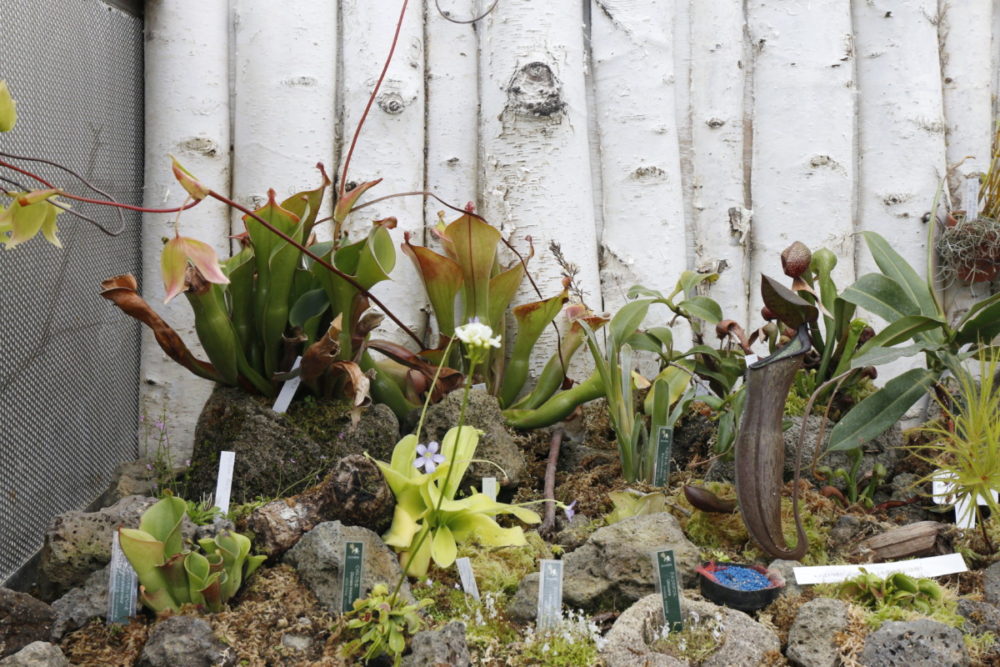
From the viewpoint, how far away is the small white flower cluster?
1624 mm

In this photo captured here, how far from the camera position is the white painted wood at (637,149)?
2980 millimetres

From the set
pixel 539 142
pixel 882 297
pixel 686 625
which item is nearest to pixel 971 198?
pixel 882 297

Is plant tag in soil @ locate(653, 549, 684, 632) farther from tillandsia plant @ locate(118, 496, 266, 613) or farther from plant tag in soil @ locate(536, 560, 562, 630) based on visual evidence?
tillandsia plant @ locate(118, 496, 266, 613)

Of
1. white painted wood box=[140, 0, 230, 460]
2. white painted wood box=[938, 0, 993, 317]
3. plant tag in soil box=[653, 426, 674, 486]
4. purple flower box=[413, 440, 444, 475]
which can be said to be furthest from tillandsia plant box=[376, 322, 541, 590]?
white painted wood box=[938, 0, 993, 317]

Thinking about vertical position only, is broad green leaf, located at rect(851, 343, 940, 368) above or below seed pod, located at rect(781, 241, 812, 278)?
below

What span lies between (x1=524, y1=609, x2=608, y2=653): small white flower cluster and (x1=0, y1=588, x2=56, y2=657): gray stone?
2.93ft

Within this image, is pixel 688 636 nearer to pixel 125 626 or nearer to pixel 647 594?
pixel 647 594

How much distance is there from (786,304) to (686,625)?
0.72 m

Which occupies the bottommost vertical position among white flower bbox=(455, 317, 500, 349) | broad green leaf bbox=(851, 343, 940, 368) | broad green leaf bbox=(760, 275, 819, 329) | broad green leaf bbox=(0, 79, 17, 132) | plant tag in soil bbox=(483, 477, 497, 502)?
plant tag in soil bbox=(483, 477, 497, 502)

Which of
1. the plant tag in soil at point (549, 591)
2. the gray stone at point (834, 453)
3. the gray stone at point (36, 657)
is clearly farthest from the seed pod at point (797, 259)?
the gray stone at point (36, 657)

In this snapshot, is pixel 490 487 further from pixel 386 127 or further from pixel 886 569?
pixel 386 127

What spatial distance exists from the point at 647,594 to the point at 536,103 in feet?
5.34

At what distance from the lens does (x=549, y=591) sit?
171 cm

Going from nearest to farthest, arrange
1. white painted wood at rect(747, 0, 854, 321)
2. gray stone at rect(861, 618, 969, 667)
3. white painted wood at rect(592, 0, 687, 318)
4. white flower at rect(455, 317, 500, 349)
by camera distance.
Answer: white flower at rect(455, 317, 500, 349), gray stone at rect(861, 618, 969, 667), white painted wood at rect(592, 0, 687, 318), white painted wood at rect(747, 0, 854, 321)
